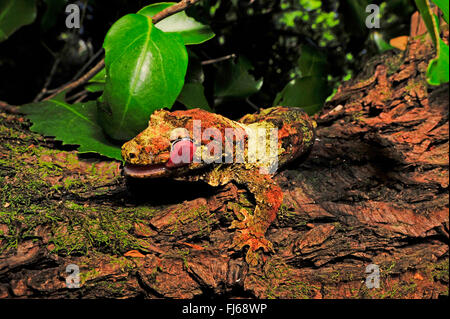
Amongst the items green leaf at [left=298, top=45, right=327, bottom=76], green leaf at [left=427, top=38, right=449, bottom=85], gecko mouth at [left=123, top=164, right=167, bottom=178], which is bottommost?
gecko mouth at [left=123, top=164, right=167, bottom=178]

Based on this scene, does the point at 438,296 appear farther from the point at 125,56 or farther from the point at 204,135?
the point at 125,56

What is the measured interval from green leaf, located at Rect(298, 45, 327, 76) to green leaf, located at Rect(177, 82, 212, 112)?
3.75 feet

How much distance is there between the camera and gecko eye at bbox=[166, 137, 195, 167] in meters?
1.77

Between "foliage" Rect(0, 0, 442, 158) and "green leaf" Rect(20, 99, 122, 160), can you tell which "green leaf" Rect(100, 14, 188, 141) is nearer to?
"foliage" Rect(0, 0, 442, 158)

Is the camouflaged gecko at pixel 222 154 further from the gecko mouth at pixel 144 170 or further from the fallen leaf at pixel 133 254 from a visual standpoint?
the fallen leaf at pixel 133 254

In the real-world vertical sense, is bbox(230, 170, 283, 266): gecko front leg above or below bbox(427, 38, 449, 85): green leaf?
below

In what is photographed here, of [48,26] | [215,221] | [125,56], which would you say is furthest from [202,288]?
[48,26]

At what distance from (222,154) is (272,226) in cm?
58

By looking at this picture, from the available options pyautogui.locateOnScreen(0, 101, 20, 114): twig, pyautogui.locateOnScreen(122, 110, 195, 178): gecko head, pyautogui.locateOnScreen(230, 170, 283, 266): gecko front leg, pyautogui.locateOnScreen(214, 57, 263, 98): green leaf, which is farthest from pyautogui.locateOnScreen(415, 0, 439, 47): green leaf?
pyautogui.locateOnScreen(0, 101, 20, 114): twig

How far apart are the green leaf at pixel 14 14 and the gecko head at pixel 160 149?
163 cm

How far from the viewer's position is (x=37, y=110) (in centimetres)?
222

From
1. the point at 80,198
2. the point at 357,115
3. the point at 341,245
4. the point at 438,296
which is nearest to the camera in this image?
the point at 80,198

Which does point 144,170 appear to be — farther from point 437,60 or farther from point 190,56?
point 437,60

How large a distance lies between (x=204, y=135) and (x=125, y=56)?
2.04 ft
